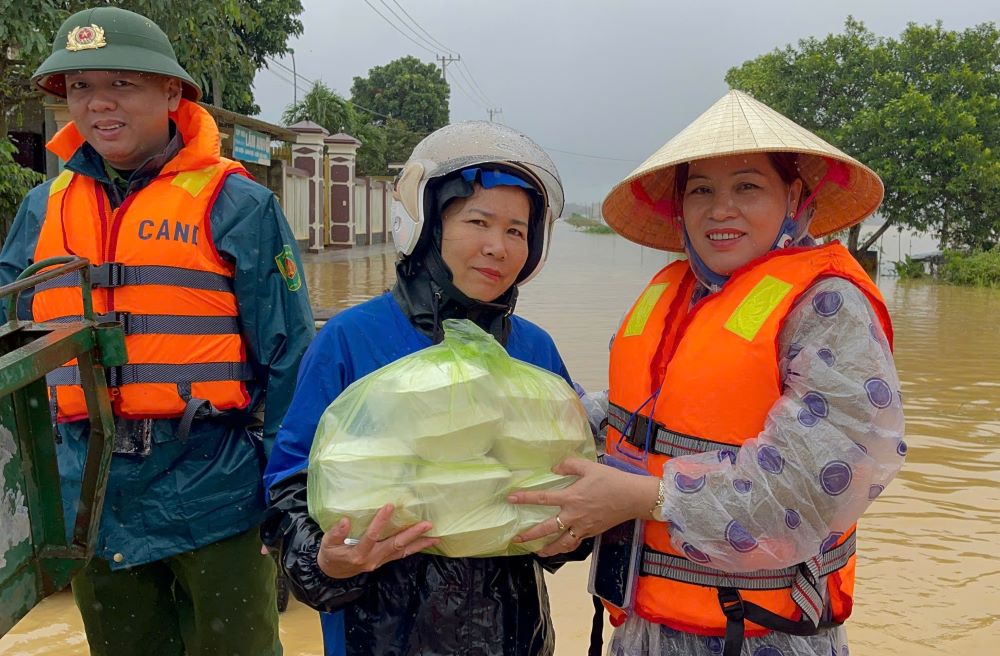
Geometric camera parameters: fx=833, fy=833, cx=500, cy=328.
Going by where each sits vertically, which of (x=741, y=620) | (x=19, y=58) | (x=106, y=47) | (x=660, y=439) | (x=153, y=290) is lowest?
(x=741, y=620)

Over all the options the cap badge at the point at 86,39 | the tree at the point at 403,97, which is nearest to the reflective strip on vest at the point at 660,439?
the cap badge at the point at 86,39

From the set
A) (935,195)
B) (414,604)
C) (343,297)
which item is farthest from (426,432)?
(935,195)

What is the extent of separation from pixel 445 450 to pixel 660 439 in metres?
0.56

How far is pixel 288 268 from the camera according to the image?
8.29 feet

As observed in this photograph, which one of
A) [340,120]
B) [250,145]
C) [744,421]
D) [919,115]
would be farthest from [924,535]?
[340,120]

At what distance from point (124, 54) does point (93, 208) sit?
1.48ft

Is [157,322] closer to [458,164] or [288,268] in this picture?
[288,268]

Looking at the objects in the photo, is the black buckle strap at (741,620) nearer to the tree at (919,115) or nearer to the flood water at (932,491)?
the flood water at (932,491)

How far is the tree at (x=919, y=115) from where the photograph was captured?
22.8m

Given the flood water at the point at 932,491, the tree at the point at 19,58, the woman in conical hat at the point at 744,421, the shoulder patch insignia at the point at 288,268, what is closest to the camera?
the woman in conical hat at the point at 744,421

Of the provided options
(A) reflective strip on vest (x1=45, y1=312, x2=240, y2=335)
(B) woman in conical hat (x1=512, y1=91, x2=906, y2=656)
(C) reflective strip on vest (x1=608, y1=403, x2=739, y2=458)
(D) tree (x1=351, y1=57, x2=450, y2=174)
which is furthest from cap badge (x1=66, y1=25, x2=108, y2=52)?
(D) tree (x1=351, y1=57, x2=450, y2=174)

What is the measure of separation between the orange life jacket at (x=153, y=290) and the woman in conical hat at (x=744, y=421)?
1.19m

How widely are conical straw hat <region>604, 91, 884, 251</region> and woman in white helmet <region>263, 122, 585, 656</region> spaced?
0.35 meters

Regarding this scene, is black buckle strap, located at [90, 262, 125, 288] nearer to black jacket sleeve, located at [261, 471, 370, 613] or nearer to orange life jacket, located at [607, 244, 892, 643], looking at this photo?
black jacket sleeve, located at [261, 471, 370, 613]
